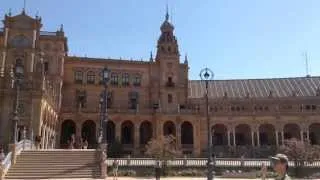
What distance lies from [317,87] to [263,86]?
10.4 metres

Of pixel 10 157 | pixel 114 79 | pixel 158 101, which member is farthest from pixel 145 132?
pixel 10 157

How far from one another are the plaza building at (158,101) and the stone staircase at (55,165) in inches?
924

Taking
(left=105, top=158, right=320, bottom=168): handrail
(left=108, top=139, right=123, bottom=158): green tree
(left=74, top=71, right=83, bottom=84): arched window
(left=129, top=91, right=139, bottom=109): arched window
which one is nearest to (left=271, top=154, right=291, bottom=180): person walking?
(left=105, top=158, right=320, bottom=168): handrail

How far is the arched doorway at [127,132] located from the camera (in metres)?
74.8

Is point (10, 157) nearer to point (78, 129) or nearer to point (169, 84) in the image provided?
point (78, 129)

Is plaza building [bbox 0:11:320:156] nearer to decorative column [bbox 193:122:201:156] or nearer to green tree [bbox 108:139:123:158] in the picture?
decorative column [bbox 193:122:201:156]

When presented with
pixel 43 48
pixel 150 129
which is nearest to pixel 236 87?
pixel 150 129

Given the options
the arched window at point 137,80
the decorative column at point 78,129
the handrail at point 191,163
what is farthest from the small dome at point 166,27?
the handrail at point 191,163

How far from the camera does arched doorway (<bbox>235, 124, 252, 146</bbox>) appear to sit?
77.2 meters

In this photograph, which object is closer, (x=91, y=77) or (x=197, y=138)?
(x=197, y=138)

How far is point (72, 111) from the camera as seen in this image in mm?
70500

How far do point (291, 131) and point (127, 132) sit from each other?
101 feet

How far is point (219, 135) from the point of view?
7800 centimetres

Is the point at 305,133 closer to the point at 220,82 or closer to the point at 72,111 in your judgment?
the point at 220,82
